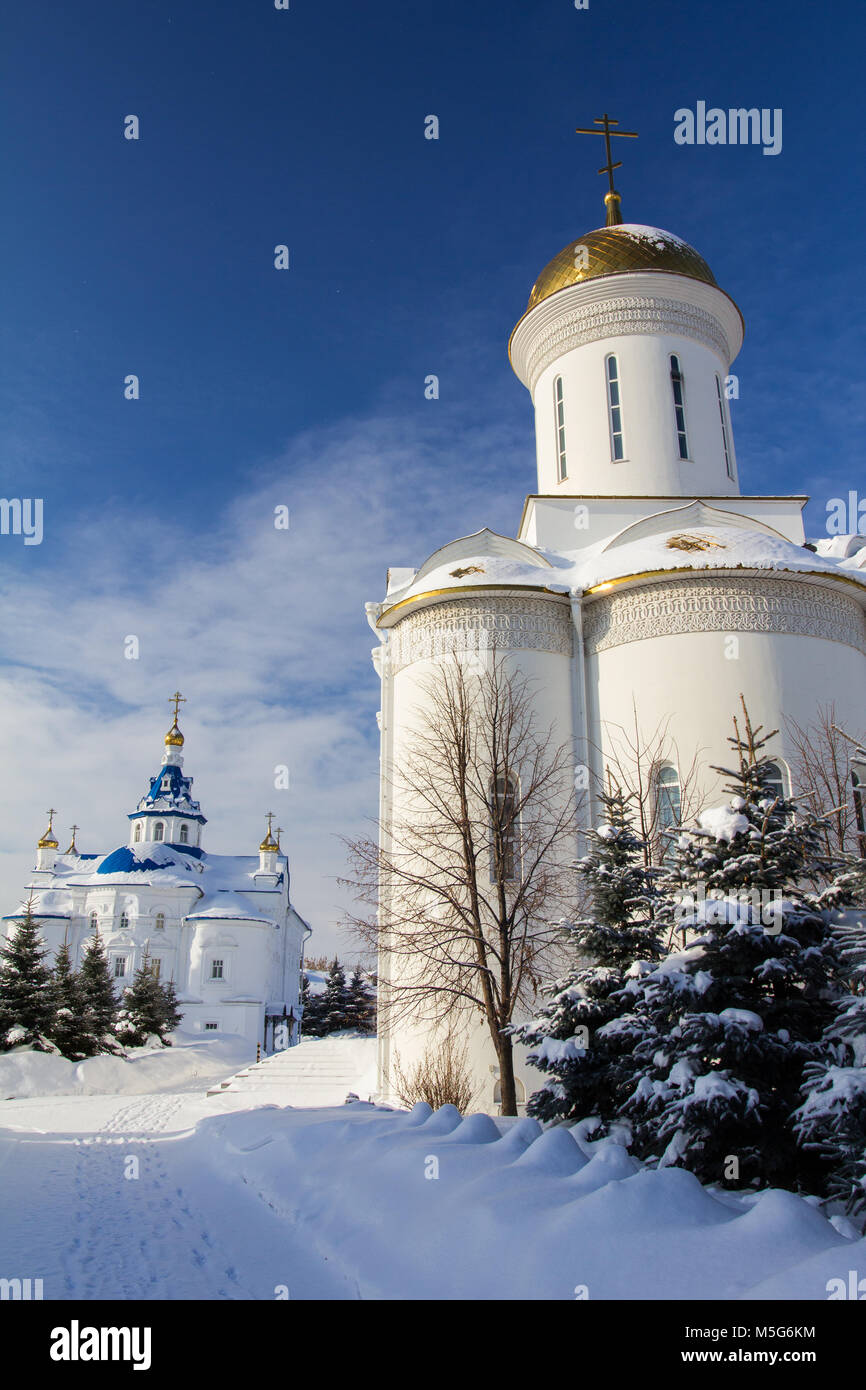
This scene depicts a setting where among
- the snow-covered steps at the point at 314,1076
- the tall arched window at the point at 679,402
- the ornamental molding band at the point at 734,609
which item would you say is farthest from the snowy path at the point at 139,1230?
the tall arched window at the point at 679,402

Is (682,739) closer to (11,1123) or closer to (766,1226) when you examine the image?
(766,1226)

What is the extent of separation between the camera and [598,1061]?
6.81m

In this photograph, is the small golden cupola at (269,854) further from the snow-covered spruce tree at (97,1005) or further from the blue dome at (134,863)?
the snow-covered spruce tree at (97,1005)

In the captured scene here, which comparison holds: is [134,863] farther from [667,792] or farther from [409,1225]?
[409,1225]

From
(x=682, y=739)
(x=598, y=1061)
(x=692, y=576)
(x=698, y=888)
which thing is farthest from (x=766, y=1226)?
(x=692, y=576)

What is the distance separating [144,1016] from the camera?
2056cm

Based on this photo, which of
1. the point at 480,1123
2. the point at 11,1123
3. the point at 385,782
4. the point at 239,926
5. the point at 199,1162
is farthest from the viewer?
the point at 239,926

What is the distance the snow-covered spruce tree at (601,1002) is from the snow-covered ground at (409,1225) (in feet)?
1.75

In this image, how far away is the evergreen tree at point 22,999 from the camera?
15.4 m

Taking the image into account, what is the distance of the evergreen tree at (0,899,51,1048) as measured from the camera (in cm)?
1538

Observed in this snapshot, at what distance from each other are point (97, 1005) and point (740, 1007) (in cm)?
1580

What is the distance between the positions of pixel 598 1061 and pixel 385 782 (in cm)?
565

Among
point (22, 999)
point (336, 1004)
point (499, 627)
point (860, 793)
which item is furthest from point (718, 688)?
point (336, 1004)

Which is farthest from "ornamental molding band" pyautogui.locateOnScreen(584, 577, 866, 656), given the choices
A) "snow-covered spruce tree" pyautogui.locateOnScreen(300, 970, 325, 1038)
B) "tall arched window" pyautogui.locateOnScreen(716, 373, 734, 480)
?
"snow-covered spruce tree" pyautogui.locateOnScreen(300, 970, 325, 1038)
